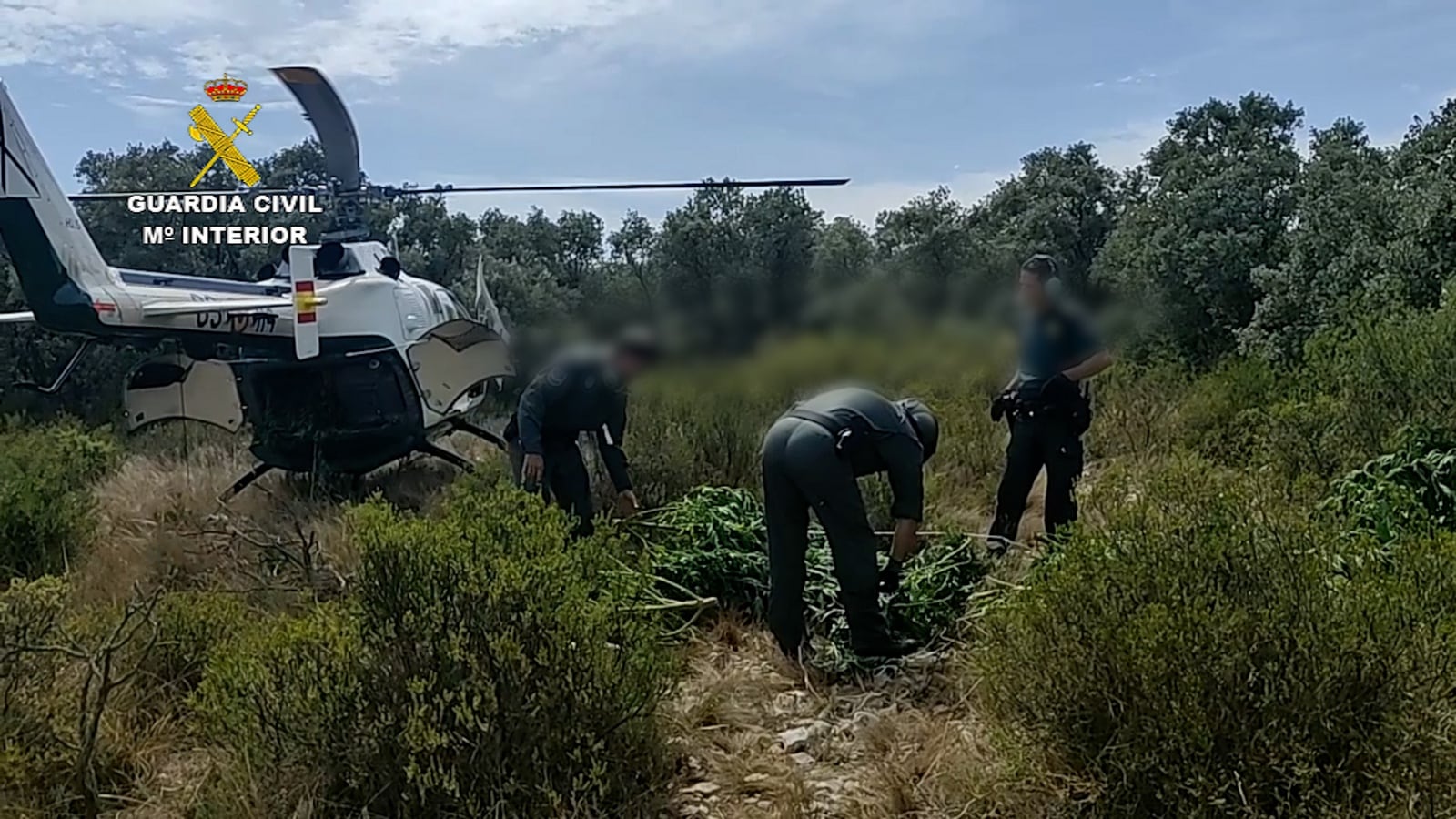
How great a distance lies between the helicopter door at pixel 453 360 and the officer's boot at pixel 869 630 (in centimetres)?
526

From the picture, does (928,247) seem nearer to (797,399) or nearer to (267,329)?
(797,399)

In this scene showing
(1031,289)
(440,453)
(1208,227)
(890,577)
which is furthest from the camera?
(1208,227)

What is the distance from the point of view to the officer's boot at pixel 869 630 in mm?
4340

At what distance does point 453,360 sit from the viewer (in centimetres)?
897

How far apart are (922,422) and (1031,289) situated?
Answer: 2.84 ft

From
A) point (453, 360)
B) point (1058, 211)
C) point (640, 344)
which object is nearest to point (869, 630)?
point (640, 344)

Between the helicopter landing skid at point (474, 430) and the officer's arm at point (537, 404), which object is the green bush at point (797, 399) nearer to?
the officer's arm at point (537, 404)

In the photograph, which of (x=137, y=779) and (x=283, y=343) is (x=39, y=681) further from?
(x=283, y=343)

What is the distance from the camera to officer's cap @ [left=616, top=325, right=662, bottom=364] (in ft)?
14.7

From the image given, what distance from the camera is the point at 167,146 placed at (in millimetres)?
22234

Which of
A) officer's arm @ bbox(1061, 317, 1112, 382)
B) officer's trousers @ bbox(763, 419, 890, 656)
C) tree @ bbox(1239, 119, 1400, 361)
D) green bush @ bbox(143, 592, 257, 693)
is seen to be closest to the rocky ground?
officer's trousers @ bbox(763, 419, 890, 656)

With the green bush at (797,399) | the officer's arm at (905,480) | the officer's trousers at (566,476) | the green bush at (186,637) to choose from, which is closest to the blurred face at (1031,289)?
the green bush at (797,399)

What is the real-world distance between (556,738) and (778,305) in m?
1.69

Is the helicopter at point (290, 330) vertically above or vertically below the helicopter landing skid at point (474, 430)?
above
